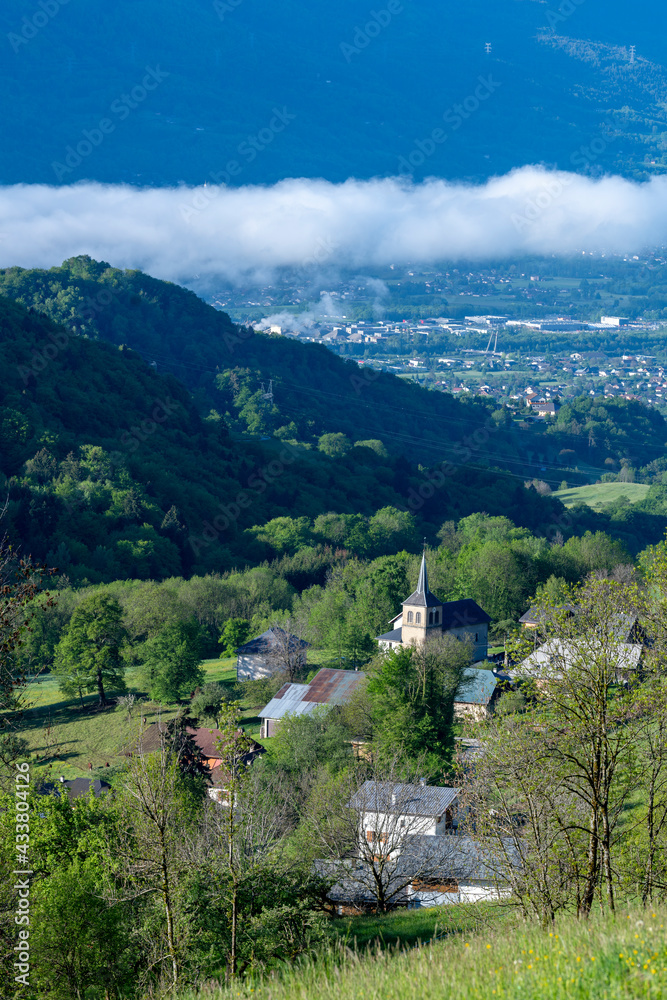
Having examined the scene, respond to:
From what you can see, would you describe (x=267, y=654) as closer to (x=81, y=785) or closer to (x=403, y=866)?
(x=81, y=785)

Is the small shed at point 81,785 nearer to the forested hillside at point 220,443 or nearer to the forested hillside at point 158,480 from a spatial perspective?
the forested hillside at point 158,480

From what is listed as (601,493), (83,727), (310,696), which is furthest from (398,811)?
(601,493)

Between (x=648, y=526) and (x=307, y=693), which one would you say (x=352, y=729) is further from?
(x=648, y=526)

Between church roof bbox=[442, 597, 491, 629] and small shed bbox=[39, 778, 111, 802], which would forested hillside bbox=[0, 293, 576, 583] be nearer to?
church roof bbox=[442, 597, 491, 629]

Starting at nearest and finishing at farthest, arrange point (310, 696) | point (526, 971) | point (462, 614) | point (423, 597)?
point (526, 971) < point (310, 696) < point (423, 597) < point (462, 614)

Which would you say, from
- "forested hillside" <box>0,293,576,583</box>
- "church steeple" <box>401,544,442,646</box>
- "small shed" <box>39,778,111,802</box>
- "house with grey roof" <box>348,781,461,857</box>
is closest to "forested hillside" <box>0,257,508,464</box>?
"forested hillside" <box>0,293,576,583</box>

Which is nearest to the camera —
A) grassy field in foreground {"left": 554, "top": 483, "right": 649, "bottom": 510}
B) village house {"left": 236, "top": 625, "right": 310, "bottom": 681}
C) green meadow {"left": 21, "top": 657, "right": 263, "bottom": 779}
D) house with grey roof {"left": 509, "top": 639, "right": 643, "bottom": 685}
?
house with grey roof {"left": 509, "top": 639, "right": 643, "bottom": 685}
